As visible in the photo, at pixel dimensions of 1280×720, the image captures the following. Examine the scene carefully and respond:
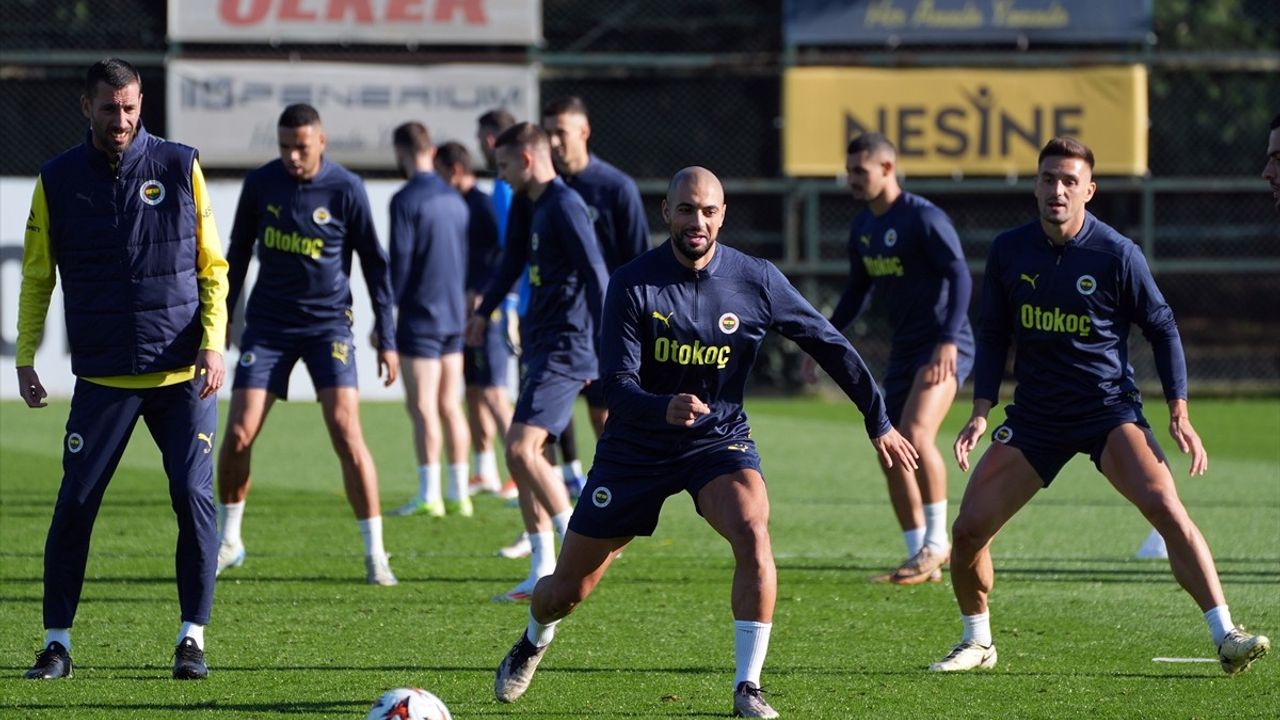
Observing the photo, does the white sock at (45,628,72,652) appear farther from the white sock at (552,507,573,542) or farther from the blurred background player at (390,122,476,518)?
the blurred background player at (390,122,476,518)

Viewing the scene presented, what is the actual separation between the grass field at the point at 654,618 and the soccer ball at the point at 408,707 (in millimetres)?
623

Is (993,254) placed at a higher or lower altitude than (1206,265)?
higher

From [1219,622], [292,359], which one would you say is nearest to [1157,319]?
[1219,622]

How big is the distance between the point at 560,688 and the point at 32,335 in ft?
7.93

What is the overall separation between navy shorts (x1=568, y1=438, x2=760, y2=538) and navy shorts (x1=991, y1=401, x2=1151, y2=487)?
129 centimetres

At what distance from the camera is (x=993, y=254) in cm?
734

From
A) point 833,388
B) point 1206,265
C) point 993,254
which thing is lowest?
point 833,388

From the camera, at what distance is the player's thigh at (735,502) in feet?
20.3

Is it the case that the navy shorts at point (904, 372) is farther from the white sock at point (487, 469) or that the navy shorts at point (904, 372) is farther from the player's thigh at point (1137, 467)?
the white sock at point (487, 469)

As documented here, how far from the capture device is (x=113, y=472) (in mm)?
6891

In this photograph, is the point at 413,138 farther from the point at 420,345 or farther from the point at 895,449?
the point at 895,449

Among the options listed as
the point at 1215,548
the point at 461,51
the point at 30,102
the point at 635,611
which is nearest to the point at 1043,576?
the point at 1215,548

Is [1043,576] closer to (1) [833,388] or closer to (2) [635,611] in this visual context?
(2) [635,611]

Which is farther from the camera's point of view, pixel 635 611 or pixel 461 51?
pixel 461 51
